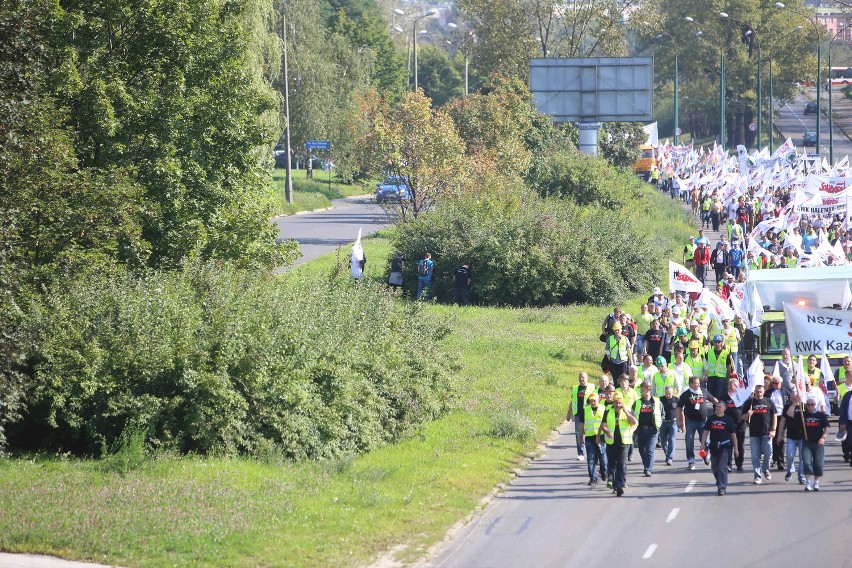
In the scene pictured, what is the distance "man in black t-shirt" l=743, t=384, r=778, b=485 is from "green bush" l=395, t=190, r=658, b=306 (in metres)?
19.6

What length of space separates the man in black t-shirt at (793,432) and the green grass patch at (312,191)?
1480 inches

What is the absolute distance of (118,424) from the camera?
677 inches

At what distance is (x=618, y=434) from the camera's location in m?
16.9

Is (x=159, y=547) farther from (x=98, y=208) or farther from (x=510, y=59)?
(x=510, y=59)

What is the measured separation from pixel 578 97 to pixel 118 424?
3998 centimetres

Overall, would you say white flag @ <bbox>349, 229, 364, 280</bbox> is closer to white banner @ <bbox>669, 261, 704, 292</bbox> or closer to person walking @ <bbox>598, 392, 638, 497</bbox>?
white banner @ <bbox>669, 261, 704, 292</bbox>

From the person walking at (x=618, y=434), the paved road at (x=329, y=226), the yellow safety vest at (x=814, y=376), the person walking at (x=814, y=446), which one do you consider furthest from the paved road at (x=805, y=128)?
the person walking at (x=618, y=434)

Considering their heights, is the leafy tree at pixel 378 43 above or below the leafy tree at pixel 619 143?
above

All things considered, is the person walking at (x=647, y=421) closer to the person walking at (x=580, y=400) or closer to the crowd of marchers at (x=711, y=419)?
the crowd of marchers at (x=711, y=419)

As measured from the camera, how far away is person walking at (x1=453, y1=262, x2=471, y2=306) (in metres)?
37.2

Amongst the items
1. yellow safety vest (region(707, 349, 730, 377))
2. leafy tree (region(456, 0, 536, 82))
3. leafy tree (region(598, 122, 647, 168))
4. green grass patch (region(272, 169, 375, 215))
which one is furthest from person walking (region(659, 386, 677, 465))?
leafy tree (region(456, 0, 536, 82))

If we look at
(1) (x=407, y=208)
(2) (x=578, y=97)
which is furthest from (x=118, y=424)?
(2) (x=578, y=97)

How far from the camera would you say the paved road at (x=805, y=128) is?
9616cm

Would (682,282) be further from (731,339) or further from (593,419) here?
(593,419)
